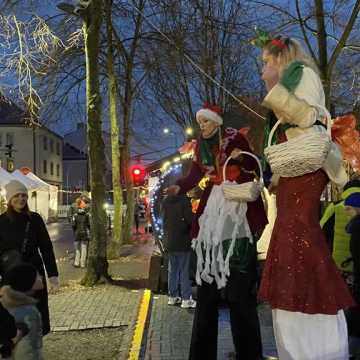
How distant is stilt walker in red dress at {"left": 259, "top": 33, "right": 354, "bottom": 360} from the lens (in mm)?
2721

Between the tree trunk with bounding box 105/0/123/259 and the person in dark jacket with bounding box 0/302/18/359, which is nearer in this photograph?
the person in dark jacket with bounding box 0/302/18/359

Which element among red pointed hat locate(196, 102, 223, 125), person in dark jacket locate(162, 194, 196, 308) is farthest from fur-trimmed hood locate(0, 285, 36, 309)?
person in dark jacket locate(162, 194, 196, 308)

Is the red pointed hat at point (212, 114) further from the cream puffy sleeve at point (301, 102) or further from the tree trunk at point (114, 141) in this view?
the tree trunk at point (114, 141)

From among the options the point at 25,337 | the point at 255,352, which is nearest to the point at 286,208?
the point at 255,352

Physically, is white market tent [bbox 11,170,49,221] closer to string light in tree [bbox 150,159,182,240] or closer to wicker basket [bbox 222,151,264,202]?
string light in tree [bbox 150,159,182,240]

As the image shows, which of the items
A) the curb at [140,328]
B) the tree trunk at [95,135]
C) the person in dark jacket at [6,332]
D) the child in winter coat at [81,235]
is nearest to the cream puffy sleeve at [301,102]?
the person in dark jacket at [6,332]

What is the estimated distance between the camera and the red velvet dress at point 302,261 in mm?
2727

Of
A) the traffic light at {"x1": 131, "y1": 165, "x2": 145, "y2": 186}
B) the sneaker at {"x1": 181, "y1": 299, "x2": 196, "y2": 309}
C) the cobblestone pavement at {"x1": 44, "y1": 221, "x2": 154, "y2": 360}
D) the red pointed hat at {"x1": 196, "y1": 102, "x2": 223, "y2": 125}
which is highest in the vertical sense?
the traffic light at {"x1": 131, "y1": 165, "x2": 145, "y2": 186}

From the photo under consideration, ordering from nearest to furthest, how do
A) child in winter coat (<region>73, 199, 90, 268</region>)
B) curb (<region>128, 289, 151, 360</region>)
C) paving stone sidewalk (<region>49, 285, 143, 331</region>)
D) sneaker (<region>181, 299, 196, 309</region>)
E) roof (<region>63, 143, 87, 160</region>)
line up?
curb (<region>128, 289, 151, 360</region>)
paving stone sidewalk (<region>49, 285, 143, 331</region>)
sneaker (<region>181, 299, 196, 309</region>)
child in winter coat (<region>73, 199, 90, 268</region>)
roof (<region>63, 143, 87, 160</region>)

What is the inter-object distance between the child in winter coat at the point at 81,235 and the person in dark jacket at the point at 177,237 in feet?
19.5

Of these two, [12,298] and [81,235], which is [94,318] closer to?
[12,298]

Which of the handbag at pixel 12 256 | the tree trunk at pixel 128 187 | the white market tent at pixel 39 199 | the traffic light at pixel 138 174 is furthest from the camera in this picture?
the traffic light at pixel 138 174

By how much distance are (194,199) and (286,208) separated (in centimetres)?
742

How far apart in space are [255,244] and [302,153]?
5.23 feet
